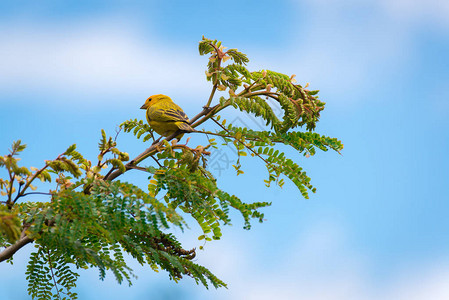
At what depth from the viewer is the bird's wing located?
422 cm


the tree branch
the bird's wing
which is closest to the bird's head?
the bird's wing

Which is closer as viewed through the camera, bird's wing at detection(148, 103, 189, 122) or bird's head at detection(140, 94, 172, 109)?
bird's wing at detection(148, 103, 189, 122)

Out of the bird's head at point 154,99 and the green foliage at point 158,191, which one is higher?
the bird's head at point 154,99

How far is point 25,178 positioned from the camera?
3.54 meters

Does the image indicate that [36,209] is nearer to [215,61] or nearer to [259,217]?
[259,217]

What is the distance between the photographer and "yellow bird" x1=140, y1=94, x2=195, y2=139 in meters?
4.19

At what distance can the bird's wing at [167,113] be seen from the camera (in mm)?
4222

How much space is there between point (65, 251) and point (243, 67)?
6.93ft

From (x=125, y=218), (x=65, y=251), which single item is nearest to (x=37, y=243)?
(x=65, y=251)

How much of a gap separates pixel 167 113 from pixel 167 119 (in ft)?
0.21

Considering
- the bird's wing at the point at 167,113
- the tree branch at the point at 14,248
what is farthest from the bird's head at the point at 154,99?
the tree branch at the point at 14,248

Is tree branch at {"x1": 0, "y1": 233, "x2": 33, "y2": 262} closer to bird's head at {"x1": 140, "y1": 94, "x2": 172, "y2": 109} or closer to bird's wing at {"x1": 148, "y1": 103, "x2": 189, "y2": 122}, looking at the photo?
bird's wing at {"x1": 148, "y1": 103, "x2": 189, "y2": 122}

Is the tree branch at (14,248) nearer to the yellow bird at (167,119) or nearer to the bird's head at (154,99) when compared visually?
the yellow bird at (167,119)

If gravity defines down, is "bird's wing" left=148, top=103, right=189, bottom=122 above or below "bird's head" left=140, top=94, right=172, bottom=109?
below
